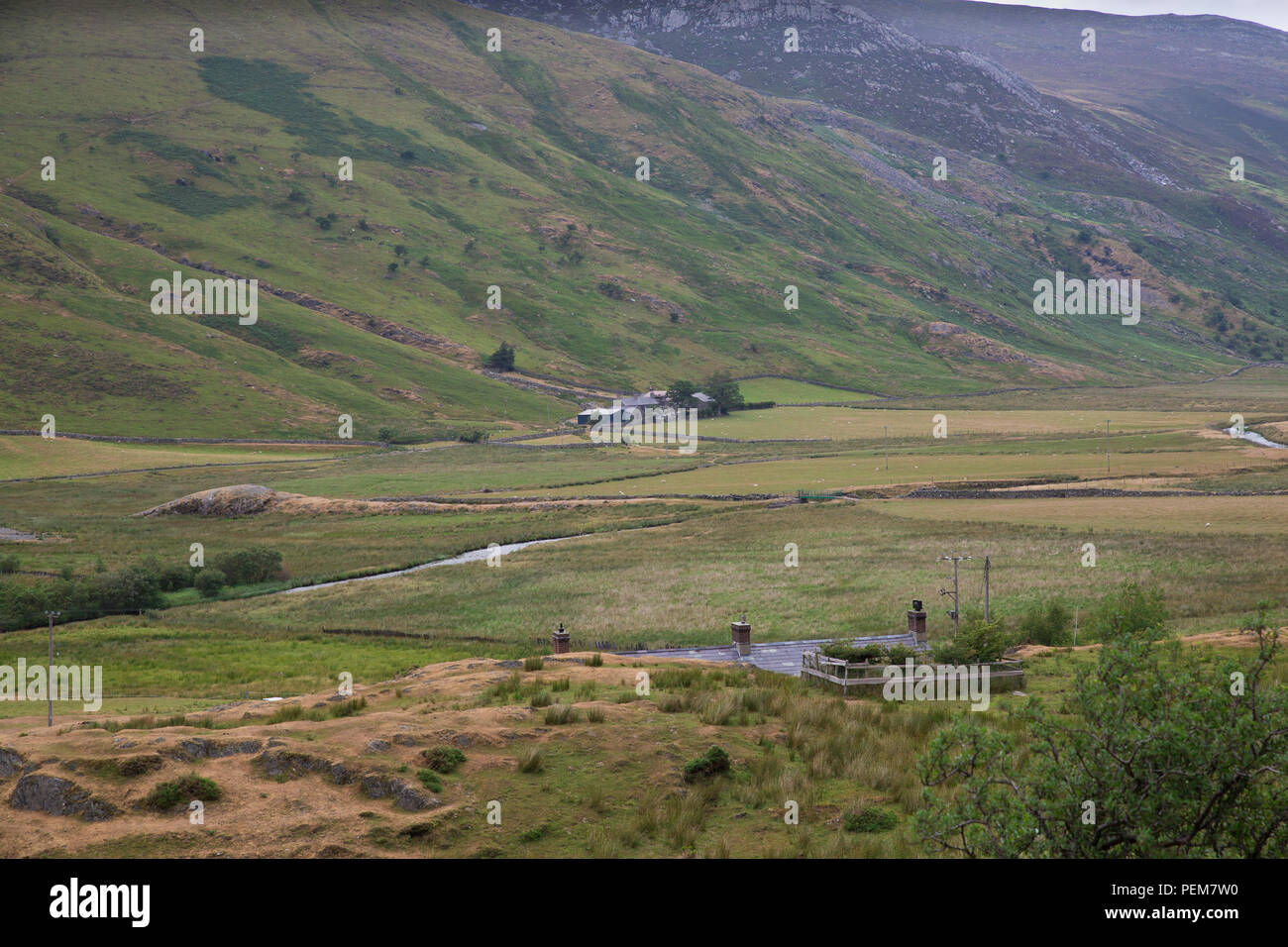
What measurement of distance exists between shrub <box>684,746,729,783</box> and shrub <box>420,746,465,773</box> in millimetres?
4951

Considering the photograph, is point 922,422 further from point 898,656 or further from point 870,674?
point 870,674

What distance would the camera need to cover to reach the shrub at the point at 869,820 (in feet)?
60.3

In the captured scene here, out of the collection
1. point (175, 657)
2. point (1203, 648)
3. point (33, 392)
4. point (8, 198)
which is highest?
point (8, 198)

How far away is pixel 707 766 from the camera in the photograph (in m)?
20.9

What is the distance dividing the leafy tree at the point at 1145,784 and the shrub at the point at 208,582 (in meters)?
60.2

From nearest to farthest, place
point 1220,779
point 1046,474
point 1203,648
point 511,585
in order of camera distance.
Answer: point 1220,779 → point 1203,648 → point 511,585 → point 1046,474

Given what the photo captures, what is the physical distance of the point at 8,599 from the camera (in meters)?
54.5

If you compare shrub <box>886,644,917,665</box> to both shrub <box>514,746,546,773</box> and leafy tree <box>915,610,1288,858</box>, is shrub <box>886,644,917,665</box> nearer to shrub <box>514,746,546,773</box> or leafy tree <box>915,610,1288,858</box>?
shrub <box>514,746,546,773</box>

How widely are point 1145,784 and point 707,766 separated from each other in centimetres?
981

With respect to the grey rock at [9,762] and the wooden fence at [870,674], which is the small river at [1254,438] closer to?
the wooden fence at [870,674]

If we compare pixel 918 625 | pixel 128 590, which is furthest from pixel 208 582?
pixel 918 625
